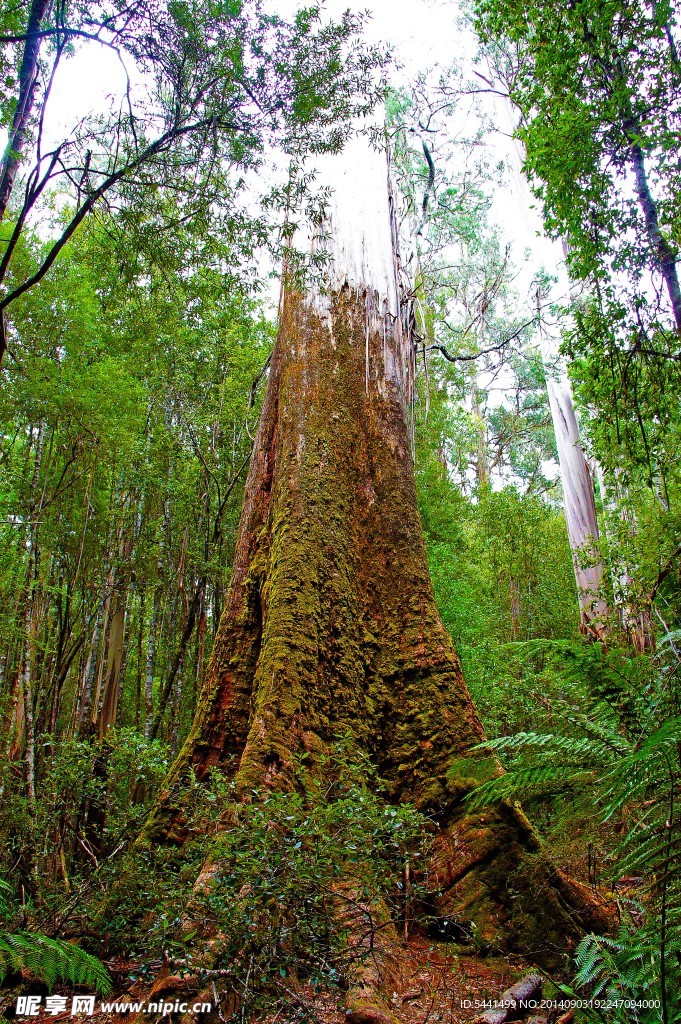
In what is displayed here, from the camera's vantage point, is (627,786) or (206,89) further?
(206,89)

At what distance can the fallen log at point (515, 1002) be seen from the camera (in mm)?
2027

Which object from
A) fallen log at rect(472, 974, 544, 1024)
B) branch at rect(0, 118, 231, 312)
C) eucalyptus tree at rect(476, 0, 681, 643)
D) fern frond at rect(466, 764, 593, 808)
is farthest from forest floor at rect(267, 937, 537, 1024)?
branch at rect(0, 118, 231, 312)

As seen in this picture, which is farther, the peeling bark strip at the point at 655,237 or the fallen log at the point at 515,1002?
the peeling bark strip at the point at 655,237

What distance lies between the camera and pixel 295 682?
2.98 meters

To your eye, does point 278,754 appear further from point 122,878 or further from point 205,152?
point 205,152

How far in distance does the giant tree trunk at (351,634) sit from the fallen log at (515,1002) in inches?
9.8

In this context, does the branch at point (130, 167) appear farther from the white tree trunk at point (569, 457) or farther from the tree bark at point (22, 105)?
the white tree trunk at point (569, 457)

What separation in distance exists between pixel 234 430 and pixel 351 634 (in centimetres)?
639

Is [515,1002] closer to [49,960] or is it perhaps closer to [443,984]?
[443,984]

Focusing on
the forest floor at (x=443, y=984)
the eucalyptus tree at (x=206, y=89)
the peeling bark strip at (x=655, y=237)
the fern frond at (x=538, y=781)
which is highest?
the eucalyptus tree at (x=206, y=89)

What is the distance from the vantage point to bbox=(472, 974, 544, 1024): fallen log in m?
2.03

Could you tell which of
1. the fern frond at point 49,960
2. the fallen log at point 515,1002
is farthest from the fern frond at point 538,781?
the fern frond at point 49,960

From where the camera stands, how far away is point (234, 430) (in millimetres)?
9227

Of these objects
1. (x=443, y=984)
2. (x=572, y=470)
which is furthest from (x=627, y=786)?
(x=572, y=470)
